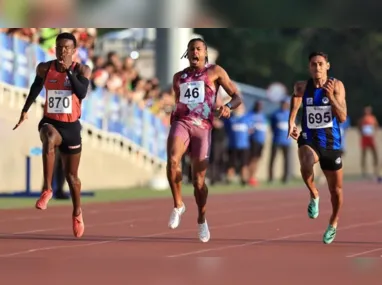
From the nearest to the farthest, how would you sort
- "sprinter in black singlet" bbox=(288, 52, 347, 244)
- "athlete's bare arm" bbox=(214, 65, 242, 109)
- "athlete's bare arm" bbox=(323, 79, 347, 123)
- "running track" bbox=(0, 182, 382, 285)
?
1. "running track" bbox=(0, 182, 382, 285)
2. "athlete's bare arm" bbox=(323, 79, 347, 123)
3. "sprinter in black singlet" bbox=(288, 52, 347, 244)
4. "athlete's bare arm" bbox=(214, 65, 242, 109)

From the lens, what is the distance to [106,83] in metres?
29.7

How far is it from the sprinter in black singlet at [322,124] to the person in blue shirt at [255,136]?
1781 centimetres

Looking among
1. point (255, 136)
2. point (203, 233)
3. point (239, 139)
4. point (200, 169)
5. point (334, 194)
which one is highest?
point (255, 136)

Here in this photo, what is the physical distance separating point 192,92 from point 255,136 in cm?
1841

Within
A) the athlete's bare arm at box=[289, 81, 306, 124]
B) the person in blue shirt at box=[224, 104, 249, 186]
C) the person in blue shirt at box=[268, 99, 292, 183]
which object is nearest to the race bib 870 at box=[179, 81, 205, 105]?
the athlete's bare arm at box=[289, 81, 306, 124]

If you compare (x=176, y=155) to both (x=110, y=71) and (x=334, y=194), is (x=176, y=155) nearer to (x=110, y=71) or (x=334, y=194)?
(x=334, y=194)

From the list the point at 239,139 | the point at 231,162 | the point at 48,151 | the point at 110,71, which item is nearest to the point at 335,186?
the point at 48,151

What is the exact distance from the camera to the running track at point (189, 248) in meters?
11.5

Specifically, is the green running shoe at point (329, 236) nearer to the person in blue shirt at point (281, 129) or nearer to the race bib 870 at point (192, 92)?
the race bib 870 at point (192, 92)

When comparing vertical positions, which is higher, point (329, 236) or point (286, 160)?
point (286, 160)

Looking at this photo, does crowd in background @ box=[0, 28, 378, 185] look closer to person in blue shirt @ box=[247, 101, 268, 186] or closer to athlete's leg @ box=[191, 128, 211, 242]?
person in blue shirt @ box=[247, 101, 268, 186]

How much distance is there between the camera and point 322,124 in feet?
49.3

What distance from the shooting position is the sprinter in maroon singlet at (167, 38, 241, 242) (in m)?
15.2

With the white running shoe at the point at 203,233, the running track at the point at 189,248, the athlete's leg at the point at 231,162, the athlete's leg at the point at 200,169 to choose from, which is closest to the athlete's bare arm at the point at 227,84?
the athlete's leg at the point at 200,169
